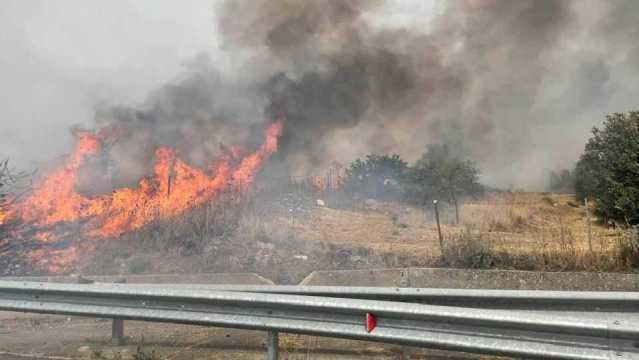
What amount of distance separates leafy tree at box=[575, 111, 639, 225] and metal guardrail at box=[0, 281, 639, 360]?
37.0 feet

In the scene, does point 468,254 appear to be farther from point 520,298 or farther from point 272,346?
point 272,346

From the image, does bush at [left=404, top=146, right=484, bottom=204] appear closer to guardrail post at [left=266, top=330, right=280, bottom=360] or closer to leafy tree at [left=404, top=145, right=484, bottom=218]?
leafy tree at [left=404, top=145, right=484, bottom=218]

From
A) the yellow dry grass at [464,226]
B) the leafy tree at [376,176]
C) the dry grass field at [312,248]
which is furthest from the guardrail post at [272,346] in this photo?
the leafy tree at [376,176]

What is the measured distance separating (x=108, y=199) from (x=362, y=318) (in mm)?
12718

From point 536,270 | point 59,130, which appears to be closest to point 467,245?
point 536,270

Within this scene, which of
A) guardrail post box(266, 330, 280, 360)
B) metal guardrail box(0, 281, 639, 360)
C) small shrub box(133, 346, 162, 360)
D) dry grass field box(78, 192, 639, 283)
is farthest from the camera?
dry grass field box(78, 192, 639, 283)

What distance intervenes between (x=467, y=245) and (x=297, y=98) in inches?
484

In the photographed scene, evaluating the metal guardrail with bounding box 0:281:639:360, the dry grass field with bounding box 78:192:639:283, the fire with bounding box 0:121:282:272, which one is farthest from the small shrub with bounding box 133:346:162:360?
the fire with bounding box 0:121:282:272

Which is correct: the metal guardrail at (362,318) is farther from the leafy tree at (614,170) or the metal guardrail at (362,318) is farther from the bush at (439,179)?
the bush at (439,179)

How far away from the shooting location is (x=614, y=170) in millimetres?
21016

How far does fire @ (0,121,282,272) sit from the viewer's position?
43.2 ft

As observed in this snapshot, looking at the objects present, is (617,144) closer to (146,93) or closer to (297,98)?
(297,98)

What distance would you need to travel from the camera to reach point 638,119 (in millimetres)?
22625

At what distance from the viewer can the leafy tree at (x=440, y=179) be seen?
91.8 ft
